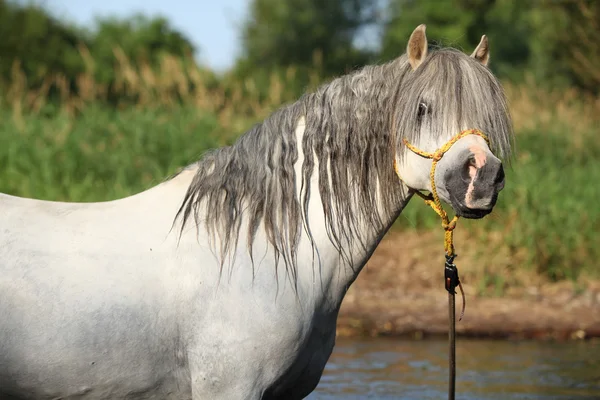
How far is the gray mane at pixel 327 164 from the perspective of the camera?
9.93 feet

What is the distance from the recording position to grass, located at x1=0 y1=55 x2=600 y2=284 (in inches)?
337

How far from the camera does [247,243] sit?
9.91ft

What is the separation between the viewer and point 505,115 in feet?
9.84

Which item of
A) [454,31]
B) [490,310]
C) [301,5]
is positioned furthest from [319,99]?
[301,5]

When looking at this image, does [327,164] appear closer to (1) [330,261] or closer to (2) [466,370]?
(1) [330,261]

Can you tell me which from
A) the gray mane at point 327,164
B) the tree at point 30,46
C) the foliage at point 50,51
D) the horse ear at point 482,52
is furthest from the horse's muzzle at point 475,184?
the tree at point 30,46

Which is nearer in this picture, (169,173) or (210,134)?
(169,173)

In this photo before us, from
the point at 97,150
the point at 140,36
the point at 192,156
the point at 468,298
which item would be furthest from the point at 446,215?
the point at 140,36

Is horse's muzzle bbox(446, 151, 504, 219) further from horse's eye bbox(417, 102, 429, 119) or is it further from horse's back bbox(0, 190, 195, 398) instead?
horse's back bbox(0, 190, 195, 398)

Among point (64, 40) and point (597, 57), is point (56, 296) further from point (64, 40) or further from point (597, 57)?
point (64, 40)

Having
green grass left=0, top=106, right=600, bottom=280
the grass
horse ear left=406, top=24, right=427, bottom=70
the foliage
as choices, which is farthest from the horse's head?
the foliage

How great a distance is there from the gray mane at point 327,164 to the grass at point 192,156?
13.2 feet

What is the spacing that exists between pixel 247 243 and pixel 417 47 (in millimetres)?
843

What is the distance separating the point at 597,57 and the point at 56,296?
507 inches
